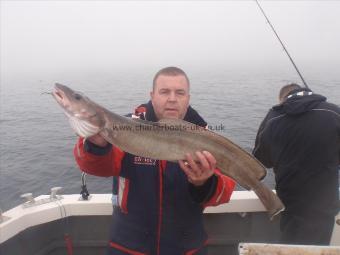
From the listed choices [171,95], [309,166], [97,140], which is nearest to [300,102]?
[309,166]

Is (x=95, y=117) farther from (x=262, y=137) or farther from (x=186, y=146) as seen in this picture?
(x=262, y=137)

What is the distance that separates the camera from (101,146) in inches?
126

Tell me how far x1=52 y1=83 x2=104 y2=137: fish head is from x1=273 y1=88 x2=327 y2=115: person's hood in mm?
2500

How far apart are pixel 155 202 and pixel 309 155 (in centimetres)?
206

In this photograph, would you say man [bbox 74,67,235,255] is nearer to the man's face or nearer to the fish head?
the man's face

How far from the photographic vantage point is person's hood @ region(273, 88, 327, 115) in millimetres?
4137

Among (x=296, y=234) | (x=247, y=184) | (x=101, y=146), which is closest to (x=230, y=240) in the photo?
(x=296, y=234)

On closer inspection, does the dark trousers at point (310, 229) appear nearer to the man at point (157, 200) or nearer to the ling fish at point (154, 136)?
the man at point (157, 200)

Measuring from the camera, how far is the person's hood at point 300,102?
13.6 ft

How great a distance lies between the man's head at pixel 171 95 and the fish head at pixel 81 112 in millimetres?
795

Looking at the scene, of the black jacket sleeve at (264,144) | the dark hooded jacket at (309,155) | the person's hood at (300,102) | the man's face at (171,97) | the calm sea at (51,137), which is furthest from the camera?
the calm sea at (51,137)

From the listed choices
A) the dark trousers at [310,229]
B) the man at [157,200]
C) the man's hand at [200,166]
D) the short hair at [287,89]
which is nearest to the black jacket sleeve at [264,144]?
the short hair at [287,89]

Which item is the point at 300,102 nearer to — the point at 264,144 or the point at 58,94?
the point at 264,144

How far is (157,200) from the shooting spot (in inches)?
136
